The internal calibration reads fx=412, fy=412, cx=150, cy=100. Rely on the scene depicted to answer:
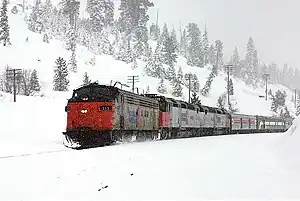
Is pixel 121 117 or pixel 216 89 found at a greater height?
pixel 216 89

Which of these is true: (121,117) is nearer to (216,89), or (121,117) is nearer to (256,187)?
(256,187)

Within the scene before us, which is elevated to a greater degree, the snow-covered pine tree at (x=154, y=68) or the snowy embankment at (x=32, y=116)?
the snow-covered pine tree at (x=154, y=68)

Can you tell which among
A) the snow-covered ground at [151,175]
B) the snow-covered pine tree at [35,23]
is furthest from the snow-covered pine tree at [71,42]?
the snow-covered ground at [151,175]

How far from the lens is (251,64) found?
633 feet

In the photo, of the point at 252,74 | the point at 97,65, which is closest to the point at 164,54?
the point at 97,65

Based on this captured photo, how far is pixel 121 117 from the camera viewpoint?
874 inches

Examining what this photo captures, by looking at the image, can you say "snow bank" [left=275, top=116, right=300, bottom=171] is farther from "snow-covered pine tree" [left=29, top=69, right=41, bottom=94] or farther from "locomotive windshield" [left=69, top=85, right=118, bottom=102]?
"snow-covered pine tree" [left=29, top=69, right=41, bottom=94]

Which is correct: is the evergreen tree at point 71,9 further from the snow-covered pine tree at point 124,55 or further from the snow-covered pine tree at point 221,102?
the snow-covered pine tree at point 221,102

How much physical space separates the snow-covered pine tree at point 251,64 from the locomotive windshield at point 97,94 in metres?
172

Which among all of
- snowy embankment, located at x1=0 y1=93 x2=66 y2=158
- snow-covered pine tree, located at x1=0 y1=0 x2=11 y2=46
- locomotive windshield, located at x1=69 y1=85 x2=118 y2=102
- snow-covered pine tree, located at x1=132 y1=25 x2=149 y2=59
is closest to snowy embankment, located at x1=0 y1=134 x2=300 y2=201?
locomotive windshield, located at x1=69 y1=85 x2=118 y2=102

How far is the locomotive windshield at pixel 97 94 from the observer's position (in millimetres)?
21391

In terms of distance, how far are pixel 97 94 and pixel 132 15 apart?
112 meters

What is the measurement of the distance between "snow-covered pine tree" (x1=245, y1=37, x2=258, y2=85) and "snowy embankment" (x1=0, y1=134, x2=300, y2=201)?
17867cm

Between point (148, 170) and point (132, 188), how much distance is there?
181cm
